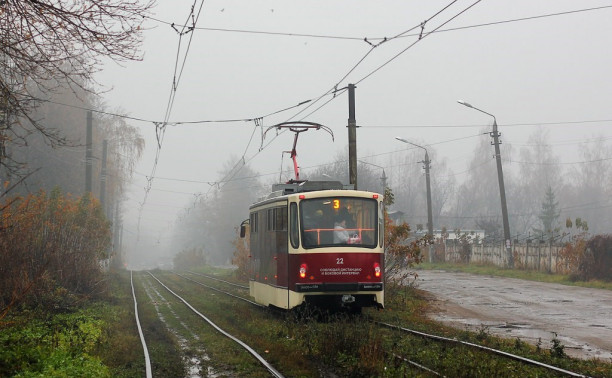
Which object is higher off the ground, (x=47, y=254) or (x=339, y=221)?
(x=339, y=221)

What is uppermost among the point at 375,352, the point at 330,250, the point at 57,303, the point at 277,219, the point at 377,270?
the point at 277,219

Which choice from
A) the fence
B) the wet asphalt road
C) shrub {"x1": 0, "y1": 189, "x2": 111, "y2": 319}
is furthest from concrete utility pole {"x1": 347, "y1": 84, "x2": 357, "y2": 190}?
the fence


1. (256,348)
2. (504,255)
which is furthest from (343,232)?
(504,255)

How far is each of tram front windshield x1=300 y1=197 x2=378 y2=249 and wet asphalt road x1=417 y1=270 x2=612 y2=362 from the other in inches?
121

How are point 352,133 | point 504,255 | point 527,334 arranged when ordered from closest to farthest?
1. point 527,334
2. point 352,133
3. point 504,255

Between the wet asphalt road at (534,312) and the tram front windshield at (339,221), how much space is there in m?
3.07

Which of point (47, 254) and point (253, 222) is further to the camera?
point (253, 222)

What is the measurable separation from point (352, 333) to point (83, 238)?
40.9 feet

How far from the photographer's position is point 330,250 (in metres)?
13.9

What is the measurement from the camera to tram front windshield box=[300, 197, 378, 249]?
14023 mm

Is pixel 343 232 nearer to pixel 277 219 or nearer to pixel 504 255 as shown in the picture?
pixel 277 219

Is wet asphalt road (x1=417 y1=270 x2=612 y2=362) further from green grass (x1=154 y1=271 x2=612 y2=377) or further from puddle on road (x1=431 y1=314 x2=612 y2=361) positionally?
green grass (x1=154 y1=271 x2=612 y2=377)

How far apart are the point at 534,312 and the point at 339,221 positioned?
6752 mm

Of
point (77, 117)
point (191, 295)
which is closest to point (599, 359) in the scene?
point (191, 295)
